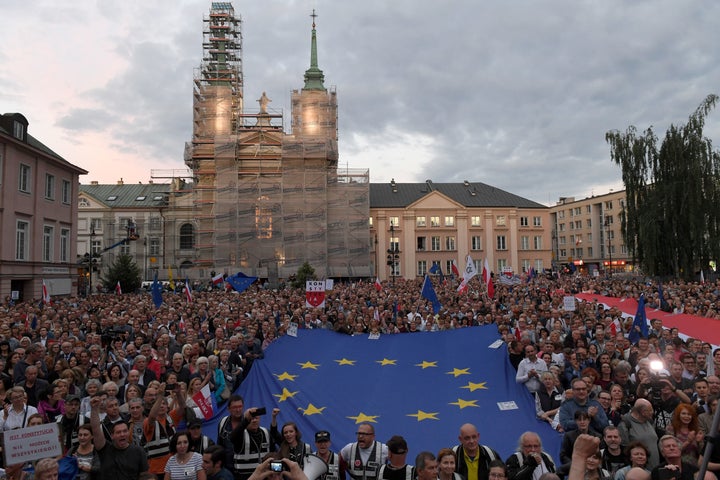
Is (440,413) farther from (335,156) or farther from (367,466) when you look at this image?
(335,156)

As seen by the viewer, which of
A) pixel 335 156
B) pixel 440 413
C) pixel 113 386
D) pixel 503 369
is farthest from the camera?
pixel 335 156

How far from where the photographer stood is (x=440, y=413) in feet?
29.5

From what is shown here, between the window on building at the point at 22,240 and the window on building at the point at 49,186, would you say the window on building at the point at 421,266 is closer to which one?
the window on building at the point at 49,186

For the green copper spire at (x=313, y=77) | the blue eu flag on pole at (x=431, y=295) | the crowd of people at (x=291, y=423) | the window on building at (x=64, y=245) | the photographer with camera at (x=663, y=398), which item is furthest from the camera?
the green copper spire at (x=313, y=77)

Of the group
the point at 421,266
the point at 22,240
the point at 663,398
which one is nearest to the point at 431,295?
the point at 663,398

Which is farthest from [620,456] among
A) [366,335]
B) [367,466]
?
[366,335]

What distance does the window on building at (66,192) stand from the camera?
1532 inches

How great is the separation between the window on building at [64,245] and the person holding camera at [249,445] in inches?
1458

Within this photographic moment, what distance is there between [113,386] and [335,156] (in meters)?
53.6

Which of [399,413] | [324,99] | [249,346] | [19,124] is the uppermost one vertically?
[324,99]

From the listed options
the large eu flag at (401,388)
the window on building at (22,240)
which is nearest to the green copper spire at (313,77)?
the window on building at (22,240)

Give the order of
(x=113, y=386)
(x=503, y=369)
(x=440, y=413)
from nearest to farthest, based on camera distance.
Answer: (x=113, y=386) < (x=440, y=413) < (x=503, y=369)

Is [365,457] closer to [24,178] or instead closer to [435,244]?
[24,178]

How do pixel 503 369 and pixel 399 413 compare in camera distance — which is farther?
pixel 503 369
